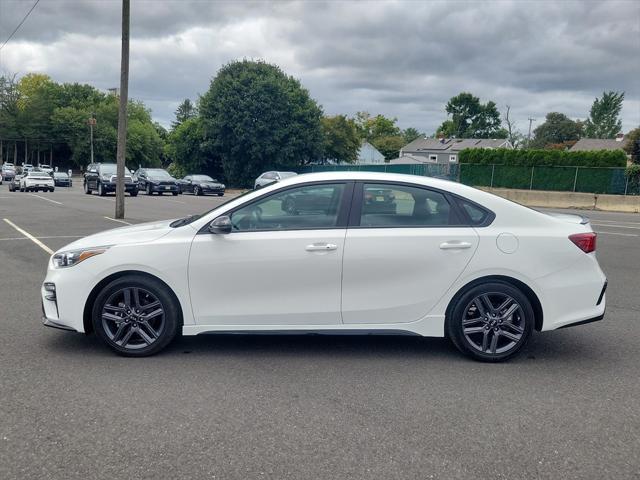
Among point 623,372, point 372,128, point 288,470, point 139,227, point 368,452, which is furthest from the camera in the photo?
point 372,128

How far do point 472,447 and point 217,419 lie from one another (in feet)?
5.22

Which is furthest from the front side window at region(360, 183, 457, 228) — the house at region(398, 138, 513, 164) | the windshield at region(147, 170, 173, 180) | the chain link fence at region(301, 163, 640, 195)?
the house at region(398, 138, 513, 164)

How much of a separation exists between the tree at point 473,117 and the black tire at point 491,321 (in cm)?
11734

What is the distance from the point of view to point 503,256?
4.80 m

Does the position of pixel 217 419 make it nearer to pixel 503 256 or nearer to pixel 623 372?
pixel 503 256

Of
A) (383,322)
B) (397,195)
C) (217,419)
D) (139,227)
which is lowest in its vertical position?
(217,419)

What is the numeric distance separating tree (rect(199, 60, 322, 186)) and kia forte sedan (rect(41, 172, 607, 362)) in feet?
139

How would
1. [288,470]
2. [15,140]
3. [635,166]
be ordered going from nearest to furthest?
[288,470], [635,166], [15,140]

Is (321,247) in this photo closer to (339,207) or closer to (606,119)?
(339,207)

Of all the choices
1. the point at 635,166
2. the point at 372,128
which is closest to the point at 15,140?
the point at 372,128

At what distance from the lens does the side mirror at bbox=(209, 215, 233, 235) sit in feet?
15.6

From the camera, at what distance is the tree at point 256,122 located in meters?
46.6

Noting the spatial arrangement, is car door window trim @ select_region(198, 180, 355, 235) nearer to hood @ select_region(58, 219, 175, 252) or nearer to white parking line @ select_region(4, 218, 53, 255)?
hood @ select_region(58, 219, 175, 252)

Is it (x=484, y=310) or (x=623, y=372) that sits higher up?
(x=484, y=310)
